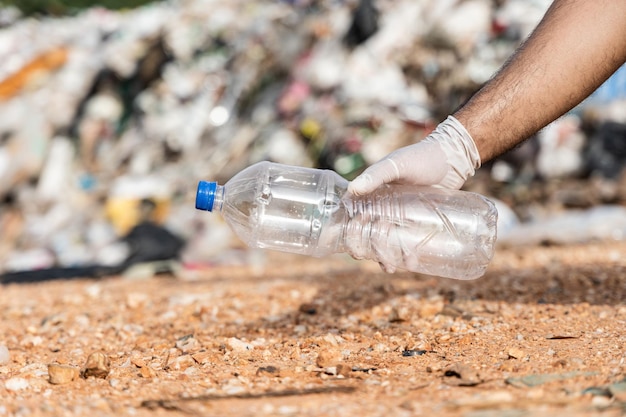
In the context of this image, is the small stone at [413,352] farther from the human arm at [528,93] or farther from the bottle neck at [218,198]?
the bottle neck at [218,198]

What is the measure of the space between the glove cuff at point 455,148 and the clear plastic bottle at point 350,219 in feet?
0.27

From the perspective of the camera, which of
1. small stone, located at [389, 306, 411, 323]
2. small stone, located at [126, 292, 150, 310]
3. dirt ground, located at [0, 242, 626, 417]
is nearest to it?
dirt ground, located at [0, 242, 626, 417]

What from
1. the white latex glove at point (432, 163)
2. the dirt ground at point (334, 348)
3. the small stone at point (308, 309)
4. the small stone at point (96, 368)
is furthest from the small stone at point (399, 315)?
the small stone at point (96, 368)

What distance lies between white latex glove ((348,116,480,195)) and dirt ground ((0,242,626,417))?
447mm

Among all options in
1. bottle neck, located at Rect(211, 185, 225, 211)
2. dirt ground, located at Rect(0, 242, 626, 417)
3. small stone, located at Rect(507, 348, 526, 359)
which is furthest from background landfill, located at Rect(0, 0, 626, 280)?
small stone, located at Rect(507, 348, 526, 359)

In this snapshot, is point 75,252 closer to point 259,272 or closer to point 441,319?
point 259,272

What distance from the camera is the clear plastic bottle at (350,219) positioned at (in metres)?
2.15

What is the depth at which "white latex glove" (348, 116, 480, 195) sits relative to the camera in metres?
1.92

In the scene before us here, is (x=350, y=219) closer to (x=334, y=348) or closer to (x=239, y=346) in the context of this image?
(x=334, y=348)

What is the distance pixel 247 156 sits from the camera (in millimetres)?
5324

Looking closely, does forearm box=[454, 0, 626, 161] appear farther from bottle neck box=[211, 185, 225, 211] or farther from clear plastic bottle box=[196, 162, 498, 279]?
bottle neck box=[211, 185, 225, 211]

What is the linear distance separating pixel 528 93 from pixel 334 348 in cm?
90

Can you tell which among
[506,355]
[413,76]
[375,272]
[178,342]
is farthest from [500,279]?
[413,76]

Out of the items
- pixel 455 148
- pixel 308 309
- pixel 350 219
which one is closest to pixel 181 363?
pixel 350 219
